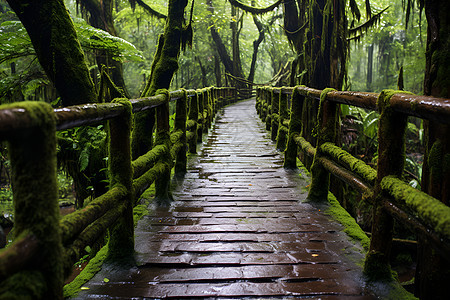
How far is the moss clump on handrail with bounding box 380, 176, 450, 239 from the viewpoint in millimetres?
1514

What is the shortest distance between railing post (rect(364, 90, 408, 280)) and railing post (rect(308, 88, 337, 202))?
1.43 m

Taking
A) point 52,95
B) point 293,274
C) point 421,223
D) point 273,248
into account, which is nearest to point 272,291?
point 293,274

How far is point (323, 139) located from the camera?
12.4 ft

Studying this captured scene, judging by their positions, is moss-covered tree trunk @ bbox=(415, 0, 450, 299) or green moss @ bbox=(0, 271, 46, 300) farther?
moss-covered tree trunk @ bbox=(415, 0, 450, 299)

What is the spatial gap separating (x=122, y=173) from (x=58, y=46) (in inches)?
105

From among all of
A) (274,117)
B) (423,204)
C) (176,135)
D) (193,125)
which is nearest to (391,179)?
(423,204)

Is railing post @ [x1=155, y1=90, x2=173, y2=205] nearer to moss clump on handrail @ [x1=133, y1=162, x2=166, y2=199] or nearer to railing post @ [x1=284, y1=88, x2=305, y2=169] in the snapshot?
moss clump on handrail @ [x1=133, y1=162, x2=166, y2=199]

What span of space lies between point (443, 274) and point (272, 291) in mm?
1316

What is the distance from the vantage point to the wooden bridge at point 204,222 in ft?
4.44

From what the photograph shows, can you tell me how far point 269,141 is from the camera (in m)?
8.11

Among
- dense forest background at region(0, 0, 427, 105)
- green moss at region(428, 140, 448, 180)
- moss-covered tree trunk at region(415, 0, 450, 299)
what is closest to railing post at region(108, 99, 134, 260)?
moss-covered tree trunk at region(415, 0, 450, 299)

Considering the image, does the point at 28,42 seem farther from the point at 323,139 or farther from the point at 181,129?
the point at 323,139

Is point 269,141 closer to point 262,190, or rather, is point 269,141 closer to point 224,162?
point 224,162

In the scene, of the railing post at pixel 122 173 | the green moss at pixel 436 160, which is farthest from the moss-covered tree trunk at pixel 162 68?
the green moss at pixel 436 160
